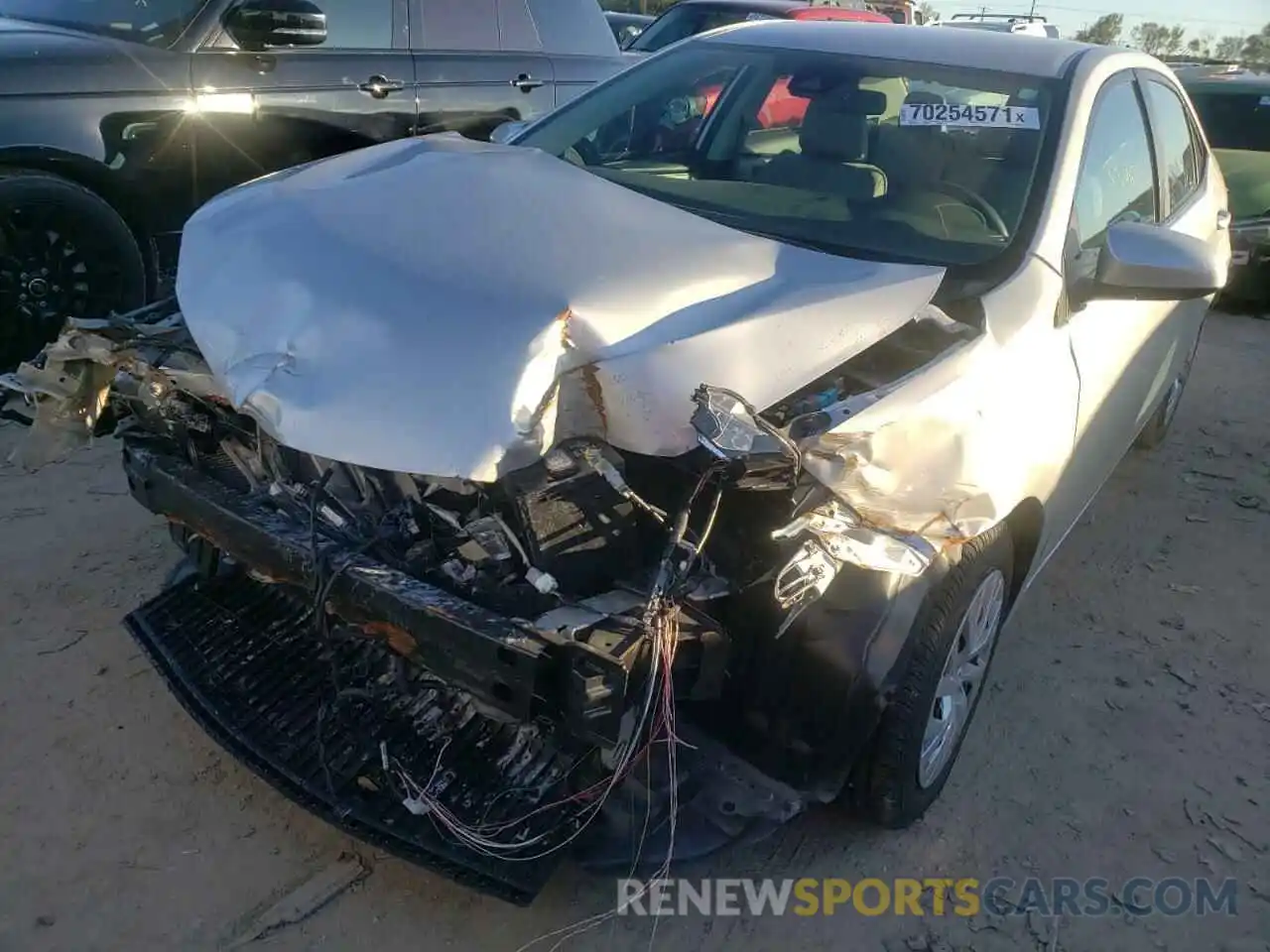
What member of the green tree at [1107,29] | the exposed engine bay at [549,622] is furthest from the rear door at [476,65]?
the green tree at [1107,29]

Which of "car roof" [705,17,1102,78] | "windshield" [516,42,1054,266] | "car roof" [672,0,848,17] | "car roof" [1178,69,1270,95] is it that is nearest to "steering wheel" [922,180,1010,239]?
"windshield" [516,42,1054,266]

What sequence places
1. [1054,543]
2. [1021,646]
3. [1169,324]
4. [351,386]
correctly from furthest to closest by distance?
[1169,324], [1021,646], [1054,543], [351,386]

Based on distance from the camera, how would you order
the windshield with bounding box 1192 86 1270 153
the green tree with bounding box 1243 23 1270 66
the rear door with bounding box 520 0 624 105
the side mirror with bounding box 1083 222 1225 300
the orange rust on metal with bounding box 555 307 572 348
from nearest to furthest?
the orange rust on metal with bounding box 555 307 572 348
the side mirror with bounding box 1083 222 1225 300
the rear door with bounding box 520 0 624 105
the windshield with bounding box 1192 86 1270 153
the green tree with bounding box 1243 23 1270 66

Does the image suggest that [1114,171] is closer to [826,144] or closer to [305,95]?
[826,144]

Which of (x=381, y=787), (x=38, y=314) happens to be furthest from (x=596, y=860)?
(x=38, y=314)

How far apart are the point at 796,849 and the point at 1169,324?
2.43 metres

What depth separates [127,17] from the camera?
15.0 ft

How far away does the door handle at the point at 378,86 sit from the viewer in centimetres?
504

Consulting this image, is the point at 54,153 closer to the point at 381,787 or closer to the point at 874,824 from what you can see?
the point at 381,787

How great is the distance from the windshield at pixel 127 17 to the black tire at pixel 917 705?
3943 millimetres

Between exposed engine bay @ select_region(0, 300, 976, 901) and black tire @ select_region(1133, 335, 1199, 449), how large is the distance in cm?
276

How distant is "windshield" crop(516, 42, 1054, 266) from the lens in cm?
289

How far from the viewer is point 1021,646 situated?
11.3 ft

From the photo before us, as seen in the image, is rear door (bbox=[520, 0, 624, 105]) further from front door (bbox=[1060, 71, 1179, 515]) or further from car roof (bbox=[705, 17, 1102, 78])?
front door (bbox=[1060, 71, 1179, 515])
